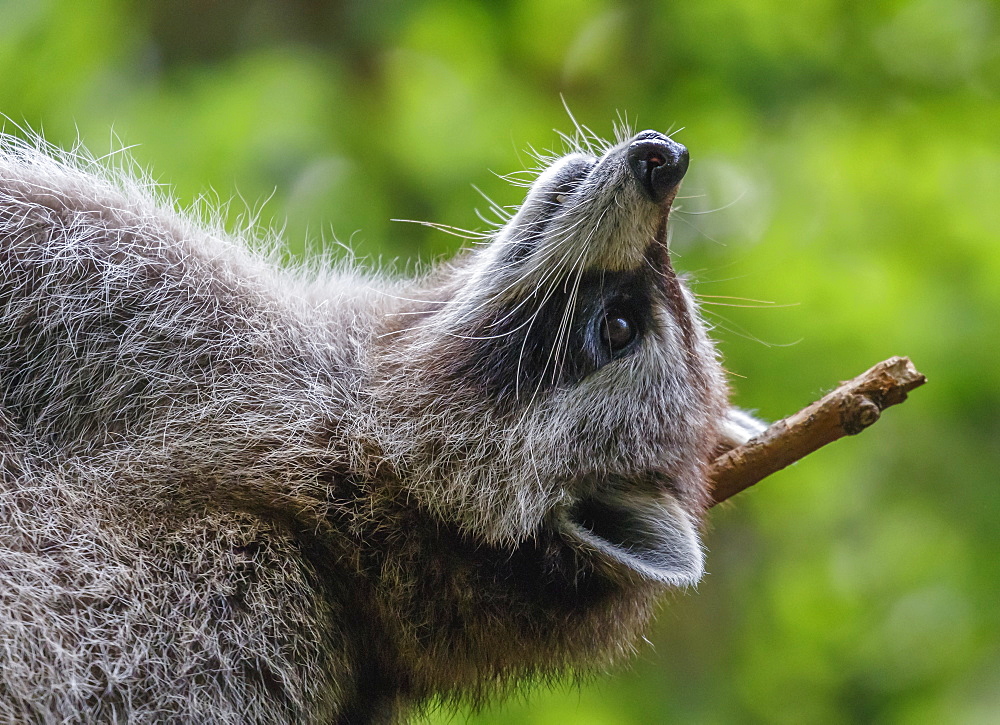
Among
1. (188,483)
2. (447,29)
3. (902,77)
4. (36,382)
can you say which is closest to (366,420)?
(188,483)

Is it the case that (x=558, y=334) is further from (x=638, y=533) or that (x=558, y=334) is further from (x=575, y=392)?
(x=638, y=533)

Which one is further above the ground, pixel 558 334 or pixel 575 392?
pixel 558 334

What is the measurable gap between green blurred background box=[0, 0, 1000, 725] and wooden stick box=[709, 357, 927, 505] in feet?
5.48

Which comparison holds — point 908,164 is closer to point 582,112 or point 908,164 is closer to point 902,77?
point 902,77

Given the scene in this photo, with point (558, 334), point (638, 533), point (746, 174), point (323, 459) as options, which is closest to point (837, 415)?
point (638, 533)

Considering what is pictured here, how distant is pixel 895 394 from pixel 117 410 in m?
2.33

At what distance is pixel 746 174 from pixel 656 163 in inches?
102

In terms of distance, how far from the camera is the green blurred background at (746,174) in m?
4.89

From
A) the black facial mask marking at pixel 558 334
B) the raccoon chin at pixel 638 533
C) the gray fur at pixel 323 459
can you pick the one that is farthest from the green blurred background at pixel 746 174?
the raccoon chin at pixel 638 533

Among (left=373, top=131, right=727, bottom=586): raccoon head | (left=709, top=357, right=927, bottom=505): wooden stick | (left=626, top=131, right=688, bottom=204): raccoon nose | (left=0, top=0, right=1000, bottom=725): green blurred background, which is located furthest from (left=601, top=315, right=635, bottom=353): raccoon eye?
(left=0, top=0, right=1000, bottom=725): green blurred background

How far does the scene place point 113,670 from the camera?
8.43ft

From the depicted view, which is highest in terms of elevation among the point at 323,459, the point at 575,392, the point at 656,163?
the point at 656,163

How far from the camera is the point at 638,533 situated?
119 inches

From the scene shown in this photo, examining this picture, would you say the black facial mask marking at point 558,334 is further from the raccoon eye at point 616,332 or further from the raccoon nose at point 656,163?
the raccoon nose at point 656,163
